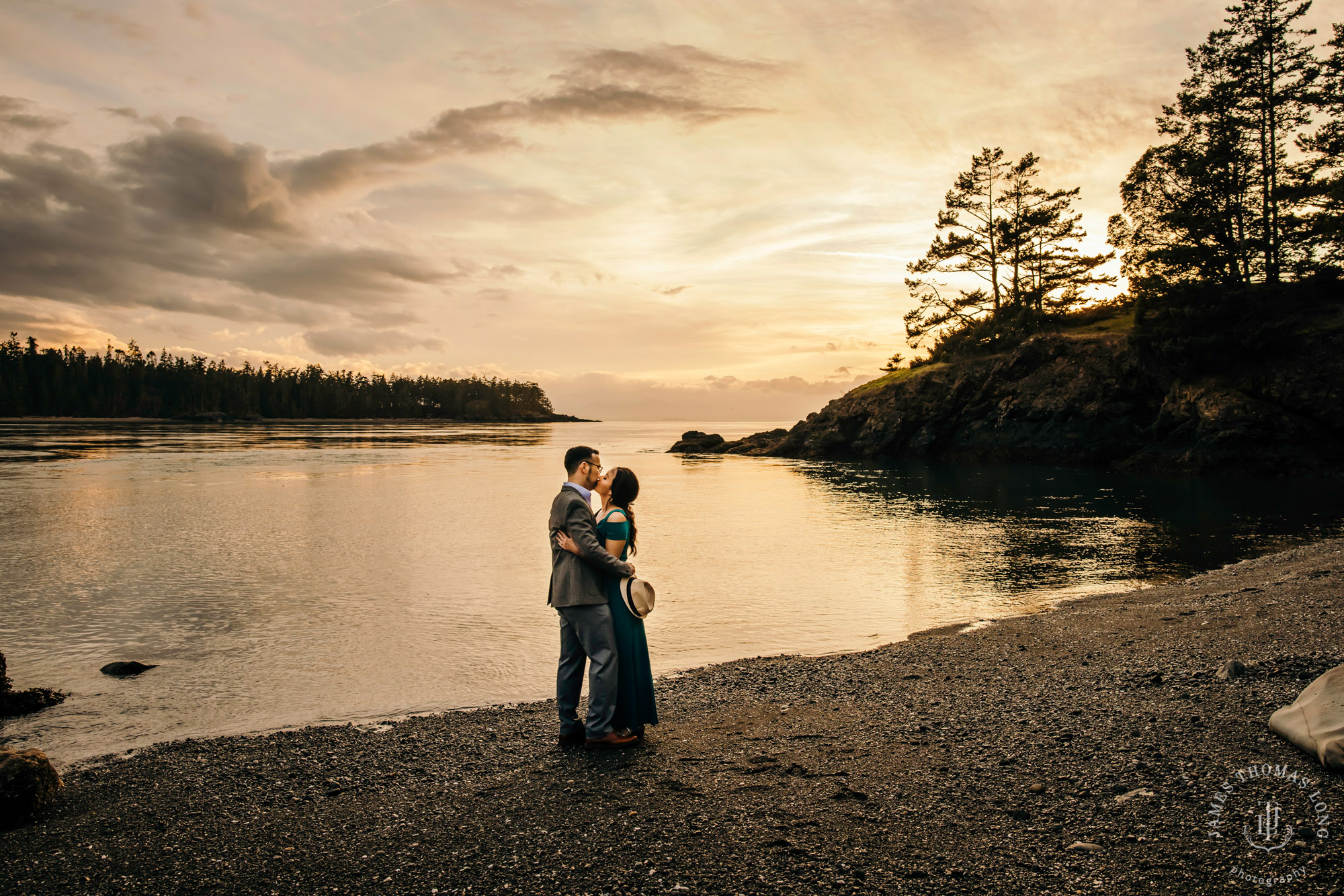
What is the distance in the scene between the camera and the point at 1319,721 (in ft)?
18.3

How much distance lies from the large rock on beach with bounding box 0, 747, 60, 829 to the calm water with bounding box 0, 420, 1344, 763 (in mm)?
1927

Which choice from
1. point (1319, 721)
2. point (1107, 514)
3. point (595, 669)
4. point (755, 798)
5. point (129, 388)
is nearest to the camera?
point (1319, 721)

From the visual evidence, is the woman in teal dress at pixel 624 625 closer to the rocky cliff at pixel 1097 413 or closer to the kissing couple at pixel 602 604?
the kissing couple at pixel 602 604

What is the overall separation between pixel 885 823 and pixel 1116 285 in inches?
2451

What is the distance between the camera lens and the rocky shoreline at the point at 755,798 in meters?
4.64

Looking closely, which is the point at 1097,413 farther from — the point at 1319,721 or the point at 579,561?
the point at 579,561

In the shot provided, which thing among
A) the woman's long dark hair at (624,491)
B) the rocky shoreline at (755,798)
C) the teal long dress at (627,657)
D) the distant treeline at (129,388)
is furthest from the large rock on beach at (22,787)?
the distant treeline at (129,388)

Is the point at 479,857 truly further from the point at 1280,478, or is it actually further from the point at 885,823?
the point at 1280,478

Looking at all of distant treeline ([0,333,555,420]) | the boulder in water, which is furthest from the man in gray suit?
distant treeline ([0,333,555,420])

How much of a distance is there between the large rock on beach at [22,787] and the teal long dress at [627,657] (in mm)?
4606

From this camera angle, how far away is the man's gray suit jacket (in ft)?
22.1

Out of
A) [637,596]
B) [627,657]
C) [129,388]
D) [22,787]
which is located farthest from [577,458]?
[129,388]

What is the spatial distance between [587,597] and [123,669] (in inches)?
314

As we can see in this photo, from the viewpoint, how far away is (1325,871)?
427 cm
